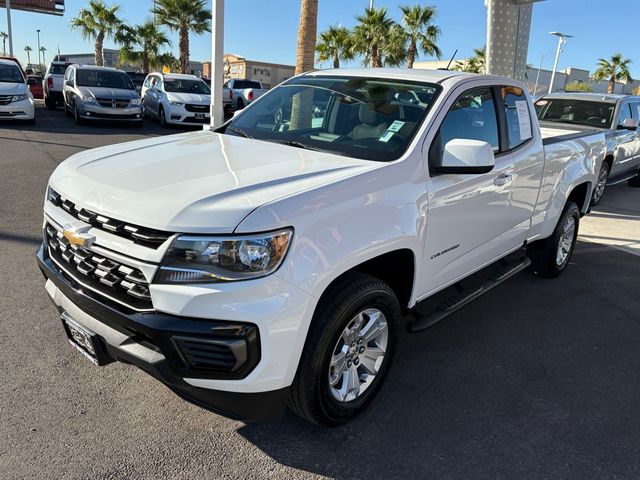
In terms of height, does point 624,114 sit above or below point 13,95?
above

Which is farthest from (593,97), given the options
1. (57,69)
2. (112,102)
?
(57,69)

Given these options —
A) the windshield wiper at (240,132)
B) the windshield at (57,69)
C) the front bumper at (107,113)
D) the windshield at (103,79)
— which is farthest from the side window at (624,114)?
the windshield at (57,69)

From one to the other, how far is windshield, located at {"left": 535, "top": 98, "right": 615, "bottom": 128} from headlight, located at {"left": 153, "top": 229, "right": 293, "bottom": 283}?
349 inches

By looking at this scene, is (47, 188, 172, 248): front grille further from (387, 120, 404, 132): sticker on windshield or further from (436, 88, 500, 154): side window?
(436, 88, 500, 154): side window

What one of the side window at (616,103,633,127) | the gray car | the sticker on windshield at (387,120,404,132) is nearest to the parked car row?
the gray car

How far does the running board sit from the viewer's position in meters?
3.34

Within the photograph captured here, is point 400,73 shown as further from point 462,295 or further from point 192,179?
point 192,179

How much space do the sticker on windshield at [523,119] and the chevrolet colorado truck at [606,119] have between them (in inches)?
194

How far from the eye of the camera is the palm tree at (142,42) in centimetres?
3631

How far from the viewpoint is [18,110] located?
13.8m

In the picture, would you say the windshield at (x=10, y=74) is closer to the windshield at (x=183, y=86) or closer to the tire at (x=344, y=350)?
the windshield at (x=183, y=86)

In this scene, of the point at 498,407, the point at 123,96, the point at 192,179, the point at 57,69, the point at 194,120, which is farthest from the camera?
the point at 57,69

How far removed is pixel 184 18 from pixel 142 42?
11.6m

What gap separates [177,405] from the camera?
2994 millimetres
